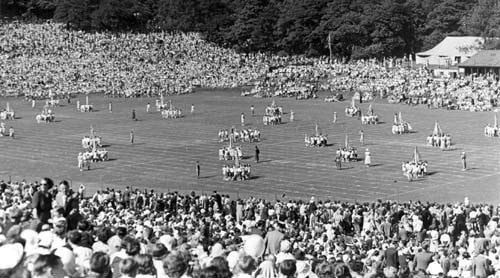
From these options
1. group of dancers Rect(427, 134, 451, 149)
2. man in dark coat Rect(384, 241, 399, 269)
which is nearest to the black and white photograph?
man in dark coat Rect(384, 241, 399, 269)

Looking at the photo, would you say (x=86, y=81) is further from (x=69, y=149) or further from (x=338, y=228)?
(x=338, y=228)

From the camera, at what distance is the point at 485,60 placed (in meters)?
89.8

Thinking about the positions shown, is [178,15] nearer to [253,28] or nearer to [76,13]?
[253,28]

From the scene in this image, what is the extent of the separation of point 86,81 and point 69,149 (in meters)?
44.1

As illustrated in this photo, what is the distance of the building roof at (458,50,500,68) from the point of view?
291ft

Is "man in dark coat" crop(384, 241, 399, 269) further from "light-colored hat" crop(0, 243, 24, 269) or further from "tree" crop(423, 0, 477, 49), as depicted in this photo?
"tree" crop(423, 0, 477, 49)

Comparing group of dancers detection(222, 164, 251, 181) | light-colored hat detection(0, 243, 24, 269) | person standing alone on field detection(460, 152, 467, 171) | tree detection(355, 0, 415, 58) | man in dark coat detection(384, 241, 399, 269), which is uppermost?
tree detection(355, 0, 415, 58)

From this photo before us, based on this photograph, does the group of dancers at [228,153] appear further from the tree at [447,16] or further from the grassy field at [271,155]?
the tree at [447,16]

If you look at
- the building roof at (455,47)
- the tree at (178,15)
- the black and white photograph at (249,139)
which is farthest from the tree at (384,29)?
the tree at (178,15)

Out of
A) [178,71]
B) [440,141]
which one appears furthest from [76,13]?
[440,141]

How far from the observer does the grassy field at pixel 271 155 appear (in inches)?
1563

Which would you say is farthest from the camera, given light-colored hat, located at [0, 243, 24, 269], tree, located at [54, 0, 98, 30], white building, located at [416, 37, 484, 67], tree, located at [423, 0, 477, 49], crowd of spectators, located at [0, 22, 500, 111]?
tree, located at [54, 0, 98, 30]

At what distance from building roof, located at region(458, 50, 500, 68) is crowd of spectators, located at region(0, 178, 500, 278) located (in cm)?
5813

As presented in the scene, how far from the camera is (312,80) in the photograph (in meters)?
93.4
